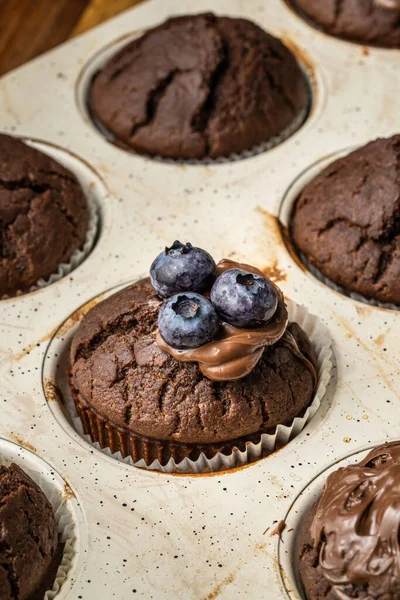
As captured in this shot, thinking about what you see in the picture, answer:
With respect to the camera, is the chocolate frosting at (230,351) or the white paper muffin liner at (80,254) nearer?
the chocolate frosting at (230,351)

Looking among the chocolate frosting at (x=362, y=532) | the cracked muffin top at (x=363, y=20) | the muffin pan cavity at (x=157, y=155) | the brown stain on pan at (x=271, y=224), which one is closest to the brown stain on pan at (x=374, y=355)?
the brown stain on pan at (x=271, y=224)

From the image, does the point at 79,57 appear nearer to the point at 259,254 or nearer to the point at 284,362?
the point at 259,254

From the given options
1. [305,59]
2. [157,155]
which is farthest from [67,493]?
[305,59]

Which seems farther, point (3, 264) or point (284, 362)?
point (3, 264)

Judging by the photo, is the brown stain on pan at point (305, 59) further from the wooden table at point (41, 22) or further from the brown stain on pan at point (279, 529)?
the brown stain on pan at point (279, 529)

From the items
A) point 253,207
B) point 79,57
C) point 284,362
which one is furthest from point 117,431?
point 79,57

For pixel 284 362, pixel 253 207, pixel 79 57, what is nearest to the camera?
pixel 284 362
